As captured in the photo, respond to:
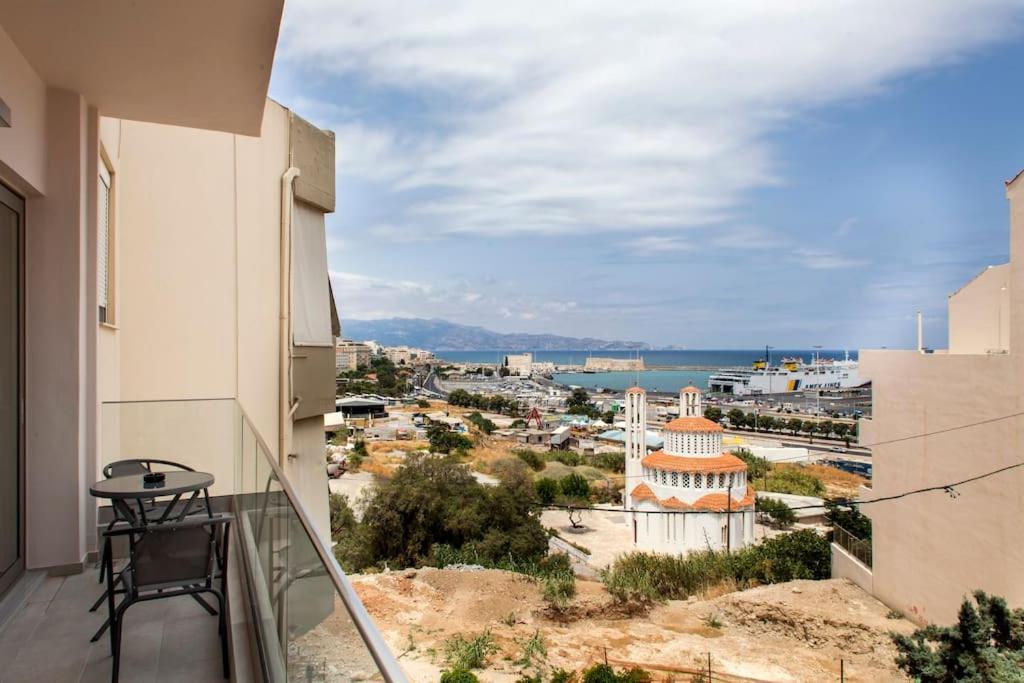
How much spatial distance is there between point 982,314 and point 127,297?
15.8m

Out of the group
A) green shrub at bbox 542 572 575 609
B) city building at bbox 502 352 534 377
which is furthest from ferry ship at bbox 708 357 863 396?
green shrub at bbox 542 572 575 609

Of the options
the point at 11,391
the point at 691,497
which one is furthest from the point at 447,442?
the point at 11,391

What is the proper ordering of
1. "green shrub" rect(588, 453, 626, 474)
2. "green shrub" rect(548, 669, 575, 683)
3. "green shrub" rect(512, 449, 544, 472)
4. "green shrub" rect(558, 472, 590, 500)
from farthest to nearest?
"green shrub" rect(512, 449, 544, 472) < "green shrub" rect(588, 453, 626, 474) < "green shrub" rect(558, 472, 590, 500) < "green shrub" rect(548, 669, 575, 683)

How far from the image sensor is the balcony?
138 cm

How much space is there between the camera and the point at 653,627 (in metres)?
13.2

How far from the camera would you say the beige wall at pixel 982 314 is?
12836 mm

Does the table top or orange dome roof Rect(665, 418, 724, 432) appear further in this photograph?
orange dome roof Rect(665, 418, 724, 432)

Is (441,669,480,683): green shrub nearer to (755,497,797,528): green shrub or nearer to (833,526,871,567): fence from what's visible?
(833,526,871,567): fence

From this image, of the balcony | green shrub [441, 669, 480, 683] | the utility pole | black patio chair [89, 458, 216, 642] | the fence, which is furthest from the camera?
the utility pole

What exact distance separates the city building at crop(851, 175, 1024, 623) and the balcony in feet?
37.8

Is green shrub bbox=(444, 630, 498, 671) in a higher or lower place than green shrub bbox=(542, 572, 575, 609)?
higher

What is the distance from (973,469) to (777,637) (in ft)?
16.6

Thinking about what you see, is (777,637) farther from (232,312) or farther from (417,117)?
(417,117)

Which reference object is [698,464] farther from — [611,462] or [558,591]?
[611,462]
